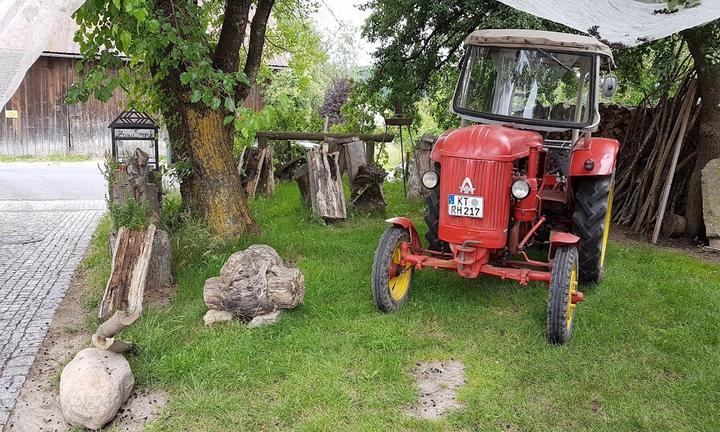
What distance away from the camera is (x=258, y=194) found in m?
8.93

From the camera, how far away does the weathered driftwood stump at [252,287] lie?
421 cm

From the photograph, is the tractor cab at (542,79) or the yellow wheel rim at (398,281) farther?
the tractor cab at (542,79)

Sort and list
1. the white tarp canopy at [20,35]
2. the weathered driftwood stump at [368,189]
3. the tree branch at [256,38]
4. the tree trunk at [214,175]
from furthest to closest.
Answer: the weathered driftwood stump at [368,189], the tree branch at [256,38], the tree trunk at [214,175], the white tarp canopy at [20,35]

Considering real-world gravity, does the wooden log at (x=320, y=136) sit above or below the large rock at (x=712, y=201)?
above

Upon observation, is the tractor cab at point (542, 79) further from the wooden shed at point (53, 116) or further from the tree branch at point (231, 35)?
the wooden shed at point (53, 116)

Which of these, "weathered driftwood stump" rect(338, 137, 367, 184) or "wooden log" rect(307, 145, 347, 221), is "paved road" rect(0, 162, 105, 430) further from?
"weathered driftwood stump" rect(338, 137, 367, 184)

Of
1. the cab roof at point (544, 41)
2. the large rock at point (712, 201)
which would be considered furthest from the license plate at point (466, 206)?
the large rock at point (712, 201)

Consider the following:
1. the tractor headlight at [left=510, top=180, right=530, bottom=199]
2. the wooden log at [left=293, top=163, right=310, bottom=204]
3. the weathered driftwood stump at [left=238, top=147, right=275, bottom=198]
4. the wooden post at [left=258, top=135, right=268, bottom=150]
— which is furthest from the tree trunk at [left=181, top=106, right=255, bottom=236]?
the wooden post at [left=258, top=135, right=268, bottom=150]

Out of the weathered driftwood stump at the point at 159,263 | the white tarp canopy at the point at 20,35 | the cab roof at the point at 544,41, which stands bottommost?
the weathered driftwood stump at the point at 159,263

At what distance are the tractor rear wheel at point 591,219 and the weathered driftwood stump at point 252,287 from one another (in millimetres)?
2219

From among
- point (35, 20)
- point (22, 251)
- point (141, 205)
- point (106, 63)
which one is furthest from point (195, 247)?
point (35, 20)

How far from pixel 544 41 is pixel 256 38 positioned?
2.81 m

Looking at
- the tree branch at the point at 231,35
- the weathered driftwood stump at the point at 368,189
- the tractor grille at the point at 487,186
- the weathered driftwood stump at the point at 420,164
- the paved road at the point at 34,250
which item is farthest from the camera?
the weathered driftwood stump at the point at 420,164

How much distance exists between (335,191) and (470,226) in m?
→ 3.25
